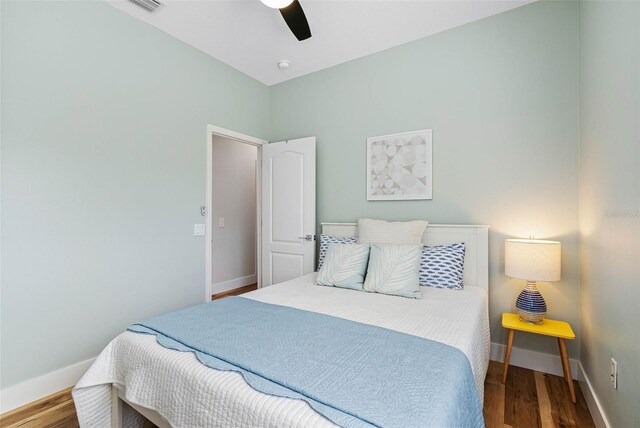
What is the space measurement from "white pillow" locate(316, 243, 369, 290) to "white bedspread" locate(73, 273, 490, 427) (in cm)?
10

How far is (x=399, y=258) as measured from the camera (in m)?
2.14

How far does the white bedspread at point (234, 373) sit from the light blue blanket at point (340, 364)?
45 millimetres

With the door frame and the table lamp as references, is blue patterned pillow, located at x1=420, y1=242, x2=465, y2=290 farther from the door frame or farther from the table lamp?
the door frame

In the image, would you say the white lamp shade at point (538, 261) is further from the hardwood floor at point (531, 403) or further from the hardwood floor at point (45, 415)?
the hardwood floor at point (45, 415)

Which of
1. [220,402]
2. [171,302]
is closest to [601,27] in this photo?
[220,402]

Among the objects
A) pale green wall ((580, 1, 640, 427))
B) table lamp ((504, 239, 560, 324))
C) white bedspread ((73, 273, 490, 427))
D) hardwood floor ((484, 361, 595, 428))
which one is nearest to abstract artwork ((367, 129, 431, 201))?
table lamp ((504, 239, 560, 324))

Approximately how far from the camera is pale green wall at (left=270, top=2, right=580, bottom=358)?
218 cm

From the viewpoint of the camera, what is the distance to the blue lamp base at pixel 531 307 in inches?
79.7

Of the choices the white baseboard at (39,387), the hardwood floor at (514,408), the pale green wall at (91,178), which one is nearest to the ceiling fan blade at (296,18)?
the pale green wall at (91,178)

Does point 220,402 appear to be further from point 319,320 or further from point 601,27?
point 601,27

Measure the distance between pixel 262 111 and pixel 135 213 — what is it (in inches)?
76.0

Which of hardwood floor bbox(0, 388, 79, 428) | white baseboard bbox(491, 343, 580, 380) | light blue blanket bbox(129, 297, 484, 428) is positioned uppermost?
light blue blanket bbox(129, 297, 484, 428)

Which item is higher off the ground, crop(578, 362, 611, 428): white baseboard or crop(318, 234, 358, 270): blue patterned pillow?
crop(318, 234, 358, 270): blue patterned pillow

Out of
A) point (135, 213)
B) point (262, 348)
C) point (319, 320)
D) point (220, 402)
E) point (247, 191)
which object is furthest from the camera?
point (247, 191)
